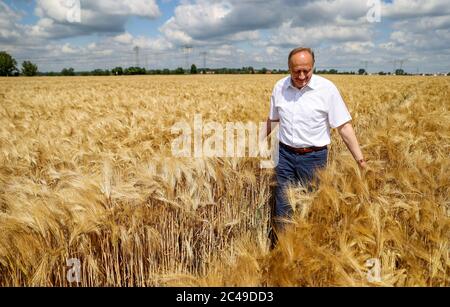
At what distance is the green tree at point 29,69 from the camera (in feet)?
284

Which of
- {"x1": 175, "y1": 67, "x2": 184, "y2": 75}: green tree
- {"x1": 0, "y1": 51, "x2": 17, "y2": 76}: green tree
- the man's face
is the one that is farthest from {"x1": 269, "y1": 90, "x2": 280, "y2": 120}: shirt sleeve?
{"x1": 0, "y1": 51, "x2": 17, "y2": 76}: green tree

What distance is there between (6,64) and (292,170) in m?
102

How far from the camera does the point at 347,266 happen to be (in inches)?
61.9

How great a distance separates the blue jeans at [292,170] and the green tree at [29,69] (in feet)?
341

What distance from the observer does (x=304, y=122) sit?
115 inches

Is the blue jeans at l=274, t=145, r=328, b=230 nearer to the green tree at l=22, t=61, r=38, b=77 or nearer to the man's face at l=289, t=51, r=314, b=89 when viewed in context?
the man's face at l=289, t=51, r=314, b=89

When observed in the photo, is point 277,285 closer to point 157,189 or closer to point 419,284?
point 419,284

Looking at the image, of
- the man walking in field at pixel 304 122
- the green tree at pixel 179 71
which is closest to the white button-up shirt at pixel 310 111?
the man walking in field at pixel 304 122

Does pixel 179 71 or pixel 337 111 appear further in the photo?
pixel 179 71

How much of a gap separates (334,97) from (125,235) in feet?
7.11

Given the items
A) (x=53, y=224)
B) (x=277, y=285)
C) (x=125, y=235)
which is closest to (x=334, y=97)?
(x=277, y=285)

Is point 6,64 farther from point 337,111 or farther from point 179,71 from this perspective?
point 337,111

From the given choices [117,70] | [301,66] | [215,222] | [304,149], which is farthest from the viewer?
[117,70]

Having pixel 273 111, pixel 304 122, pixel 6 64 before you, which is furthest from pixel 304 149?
pixel 6 64
